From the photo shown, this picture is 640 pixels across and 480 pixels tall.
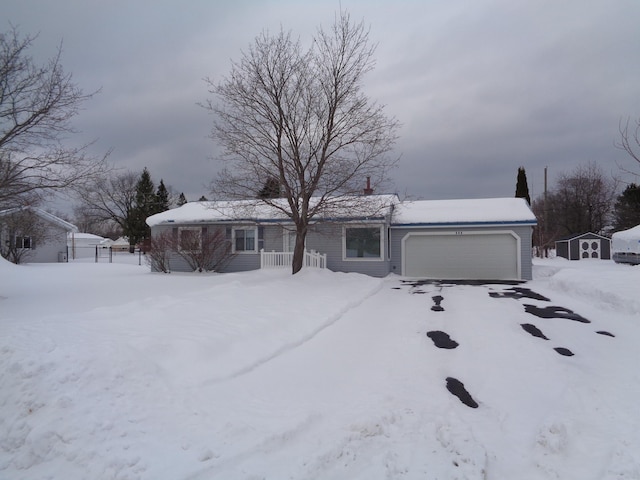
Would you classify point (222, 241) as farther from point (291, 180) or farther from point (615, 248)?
point (615, 248)

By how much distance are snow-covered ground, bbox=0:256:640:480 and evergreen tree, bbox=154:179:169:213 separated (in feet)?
136

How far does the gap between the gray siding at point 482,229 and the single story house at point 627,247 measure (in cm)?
1271

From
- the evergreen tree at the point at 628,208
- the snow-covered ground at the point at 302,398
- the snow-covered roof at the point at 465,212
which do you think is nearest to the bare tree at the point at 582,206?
the evergreen tree at the point at 628,208

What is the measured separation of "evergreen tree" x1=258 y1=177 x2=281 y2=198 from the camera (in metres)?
14.1

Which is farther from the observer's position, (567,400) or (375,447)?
(567,400)

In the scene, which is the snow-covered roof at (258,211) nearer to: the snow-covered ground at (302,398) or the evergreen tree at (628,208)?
the snow-covered ground at (302,398)

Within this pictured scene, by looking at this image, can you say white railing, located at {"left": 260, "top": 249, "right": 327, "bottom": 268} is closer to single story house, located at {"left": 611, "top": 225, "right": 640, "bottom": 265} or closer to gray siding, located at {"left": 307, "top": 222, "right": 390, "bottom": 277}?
gray siding, located at {"left": 307, "top": 222, "right": 390, "bottom": 277}

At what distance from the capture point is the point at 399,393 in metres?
4.98

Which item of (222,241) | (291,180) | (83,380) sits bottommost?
(83,380)

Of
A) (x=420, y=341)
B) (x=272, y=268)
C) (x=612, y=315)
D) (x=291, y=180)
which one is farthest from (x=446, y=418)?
(x=272, y=268)

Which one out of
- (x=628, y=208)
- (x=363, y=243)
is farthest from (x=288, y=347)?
(x=628, y=208)

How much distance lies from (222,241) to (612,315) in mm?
14280

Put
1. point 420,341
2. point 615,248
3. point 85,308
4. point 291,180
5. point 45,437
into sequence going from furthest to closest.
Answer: point 615,248 < point 291,180 < point 85,308 < point 420,341 < point 45,437

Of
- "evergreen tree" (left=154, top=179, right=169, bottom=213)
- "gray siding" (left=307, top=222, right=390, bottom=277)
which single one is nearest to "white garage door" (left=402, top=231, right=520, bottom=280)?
"gray siding" (left=307, top=222, right=390, bottom=277)
